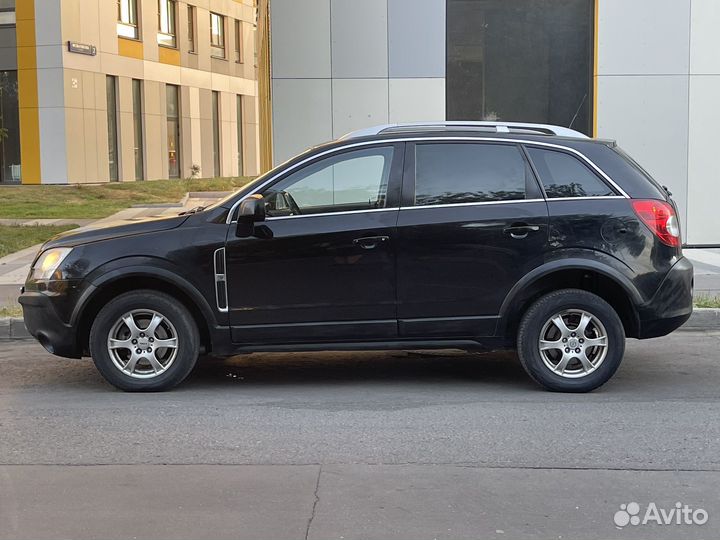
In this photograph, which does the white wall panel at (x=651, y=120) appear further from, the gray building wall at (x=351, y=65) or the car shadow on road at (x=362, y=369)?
the car shadow on road at (x=362, y=369)

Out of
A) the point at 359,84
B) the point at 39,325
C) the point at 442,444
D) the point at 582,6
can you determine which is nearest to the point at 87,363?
the point at 39,325

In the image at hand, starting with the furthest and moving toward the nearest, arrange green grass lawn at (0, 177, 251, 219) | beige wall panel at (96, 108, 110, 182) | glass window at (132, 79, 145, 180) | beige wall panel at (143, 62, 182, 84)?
beige wall panel at (143, 62, 182, 84) → glass window at (132, 79, 145, 180) → beige wall panel at (96, 108, 110, 182) → green grass lawn at (0, 177, 251, 219)

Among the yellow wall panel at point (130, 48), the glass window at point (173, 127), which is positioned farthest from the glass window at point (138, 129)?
the glass window at point (173, 127)

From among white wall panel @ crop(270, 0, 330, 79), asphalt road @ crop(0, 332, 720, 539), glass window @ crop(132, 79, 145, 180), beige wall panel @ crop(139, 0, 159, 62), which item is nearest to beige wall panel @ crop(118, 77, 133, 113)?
glass window @ crop(132, 79, 145, 180)

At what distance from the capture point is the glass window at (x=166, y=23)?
39.5 metres

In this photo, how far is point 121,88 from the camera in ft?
120

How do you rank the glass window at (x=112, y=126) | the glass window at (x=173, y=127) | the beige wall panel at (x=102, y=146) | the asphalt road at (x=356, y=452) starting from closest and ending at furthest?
the asphalt road at (x=356, y=452) → the beige wall panel at (x=102, y=146) → the glass window at (x=112, y=126) → the glass window at (x=173, y=127)

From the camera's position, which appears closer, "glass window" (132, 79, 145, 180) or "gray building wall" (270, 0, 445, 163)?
"gray building wall" (270, 0, 445, 163)

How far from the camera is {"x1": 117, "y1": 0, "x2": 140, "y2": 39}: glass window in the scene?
120 ft

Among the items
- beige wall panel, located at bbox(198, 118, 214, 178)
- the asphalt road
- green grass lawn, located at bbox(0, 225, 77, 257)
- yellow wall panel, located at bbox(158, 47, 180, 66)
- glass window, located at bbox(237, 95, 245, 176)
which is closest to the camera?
the asphalt road

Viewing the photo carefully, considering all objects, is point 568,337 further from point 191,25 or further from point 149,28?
point 191,25

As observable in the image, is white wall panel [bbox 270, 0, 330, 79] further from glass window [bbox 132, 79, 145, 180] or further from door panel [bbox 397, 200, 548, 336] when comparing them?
glass window [bbox 132, 79, 145, 180]

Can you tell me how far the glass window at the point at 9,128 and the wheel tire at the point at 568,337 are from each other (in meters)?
30.4

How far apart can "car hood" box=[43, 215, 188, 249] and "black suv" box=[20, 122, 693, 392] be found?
2cm
